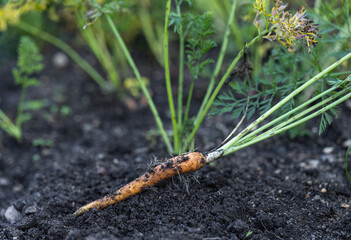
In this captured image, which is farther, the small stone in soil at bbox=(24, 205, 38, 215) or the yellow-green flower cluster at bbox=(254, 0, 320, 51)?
the small stone in soil at bbox=(24, 205, 38, 215)

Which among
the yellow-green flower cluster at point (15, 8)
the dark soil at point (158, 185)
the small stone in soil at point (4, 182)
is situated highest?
the yellow-green flower cluster at point (15, 8)

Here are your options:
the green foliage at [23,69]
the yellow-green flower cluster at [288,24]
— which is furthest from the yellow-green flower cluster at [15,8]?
the yellow-green flower cluster at [288,24]

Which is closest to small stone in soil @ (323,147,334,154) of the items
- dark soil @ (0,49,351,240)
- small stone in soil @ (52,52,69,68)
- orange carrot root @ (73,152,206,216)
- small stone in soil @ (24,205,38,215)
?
dark soil @ (0,49,351,240)

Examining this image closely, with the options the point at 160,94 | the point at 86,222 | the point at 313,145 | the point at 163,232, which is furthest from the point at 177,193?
the point at 160,94

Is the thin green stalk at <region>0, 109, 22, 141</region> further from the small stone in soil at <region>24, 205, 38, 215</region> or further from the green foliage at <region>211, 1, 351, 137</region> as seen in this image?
the green foliage at <region>211, 1, 351, 137</region>

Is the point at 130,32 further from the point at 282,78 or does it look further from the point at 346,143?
the point at 346,143

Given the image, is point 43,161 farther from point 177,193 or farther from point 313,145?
point 313,145

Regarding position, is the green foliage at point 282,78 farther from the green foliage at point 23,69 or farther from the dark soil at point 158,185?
the green foliage at point 23,69
